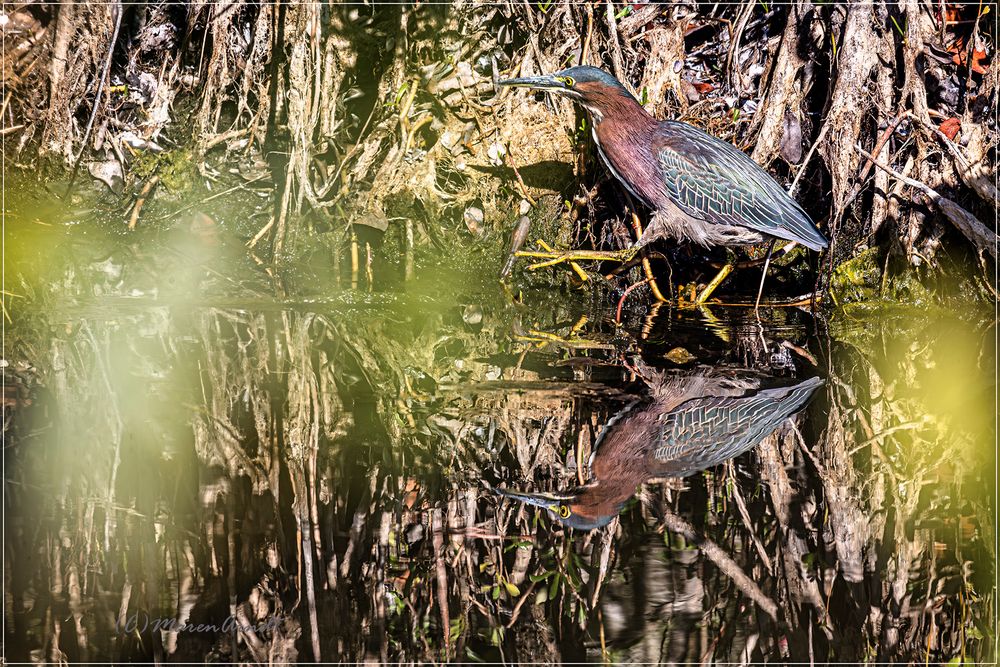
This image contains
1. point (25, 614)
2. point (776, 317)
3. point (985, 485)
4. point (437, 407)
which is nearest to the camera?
point (25, 614)

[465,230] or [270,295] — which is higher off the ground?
[465,230]

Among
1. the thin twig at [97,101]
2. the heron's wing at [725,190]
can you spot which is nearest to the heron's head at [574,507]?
the heron's wing at [725,190]

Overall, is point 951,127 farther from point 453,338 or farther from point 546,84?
point 453,338

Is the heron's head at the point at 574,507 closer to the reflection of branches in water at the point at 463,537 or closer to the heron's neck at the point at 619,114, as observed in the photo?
the reflection of branches in water at the point at 463,537

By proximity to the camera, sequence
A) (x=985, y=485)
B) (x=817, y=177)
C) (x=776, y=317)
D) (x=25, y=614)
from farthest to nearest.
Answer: (x=817, y=177) < (x=776, y=317) < (x=985, y=485) < (x=25, y=614)

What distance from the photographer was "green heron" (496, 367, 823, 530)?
2.56 m

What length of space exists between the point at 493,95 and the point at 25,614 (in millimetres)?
4224

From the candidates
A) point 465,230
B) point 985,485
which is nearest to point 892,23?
point 465,230

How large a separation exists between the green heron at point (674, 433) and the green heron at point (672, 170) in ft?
4.19

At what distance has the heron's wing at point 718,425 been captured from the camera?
293 cm

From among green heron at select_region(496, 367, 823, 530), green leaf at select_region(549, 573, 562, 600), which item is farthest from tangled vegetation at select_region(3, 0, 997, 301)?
green leaf at select_region(549, 573, 562, 600)

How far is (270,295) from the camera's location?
16.5 ft

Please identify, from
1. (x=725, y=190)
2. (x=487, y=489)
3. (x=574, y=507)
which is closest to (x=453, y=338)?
(x=725, y=190)

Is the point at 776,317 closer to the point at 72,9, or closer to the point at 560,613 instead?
the point at 560,613
